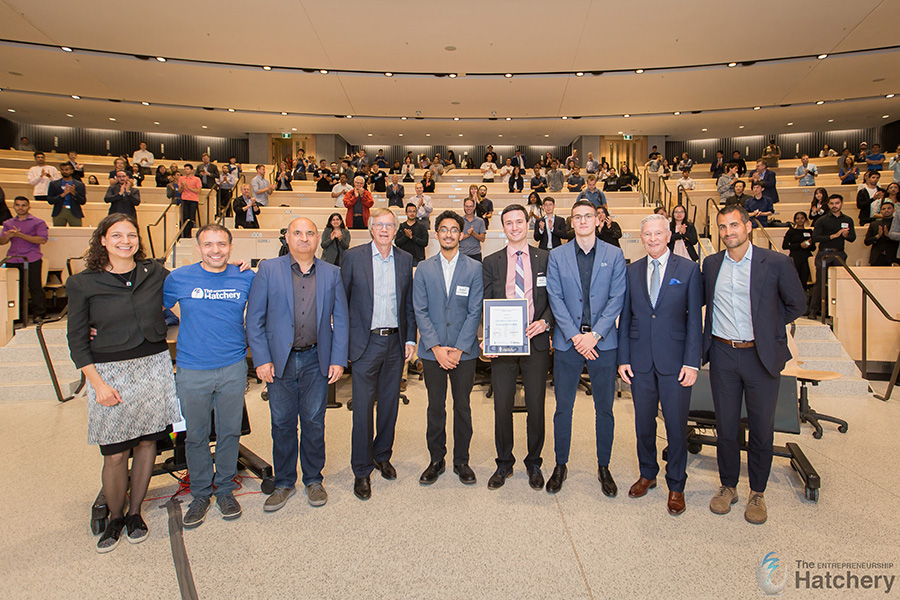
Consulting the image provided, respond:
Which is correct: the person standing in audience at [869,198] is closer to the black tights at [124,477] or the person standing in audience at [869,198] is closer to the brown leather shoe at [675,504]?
the brown leather shoe at [675,504]

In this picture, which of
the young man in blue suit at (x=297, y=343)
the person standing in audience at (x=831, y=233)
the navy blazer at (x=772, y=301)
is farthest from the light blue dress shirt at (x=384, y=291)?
the person standing in audience at (x=831, y=233)

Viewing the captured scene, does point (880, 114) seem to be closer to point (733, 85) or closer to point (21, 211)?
point (733, 85)

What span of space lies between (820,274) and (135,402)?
8.25 m

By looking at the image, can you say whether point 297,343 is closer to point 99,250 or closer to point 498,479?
point 99,250

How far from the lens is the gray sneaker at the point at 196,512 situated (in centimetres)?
272

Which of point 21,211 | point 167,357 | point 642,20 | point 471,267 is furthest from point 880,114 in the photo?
point 21,211

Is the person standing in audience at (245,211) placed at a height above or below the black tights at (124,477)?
above

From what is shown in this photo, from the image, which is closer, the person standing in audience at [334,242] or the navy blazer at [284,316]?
the navy blazer at [284,316]

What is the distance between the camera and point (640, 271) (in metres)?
2.97

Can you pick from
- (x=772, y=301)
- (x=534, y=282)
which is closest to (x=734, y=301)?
(x=772, y=301)

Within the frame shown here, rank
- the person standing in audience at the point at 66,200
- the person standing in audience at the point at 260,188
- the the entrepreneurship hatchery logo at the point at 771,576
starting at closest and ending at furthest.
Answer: the the entrepreneurship hatchery logo at the point at 771,576
the person standing in audience at the point at 66,200
the person standing in audience at the point at 260,188

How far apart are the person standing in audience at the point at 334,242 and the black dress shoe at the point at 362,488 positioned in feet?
12.6

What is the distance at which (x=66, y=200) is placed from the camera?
8.77m

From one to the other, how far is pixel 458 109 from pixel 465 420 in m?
14.2
